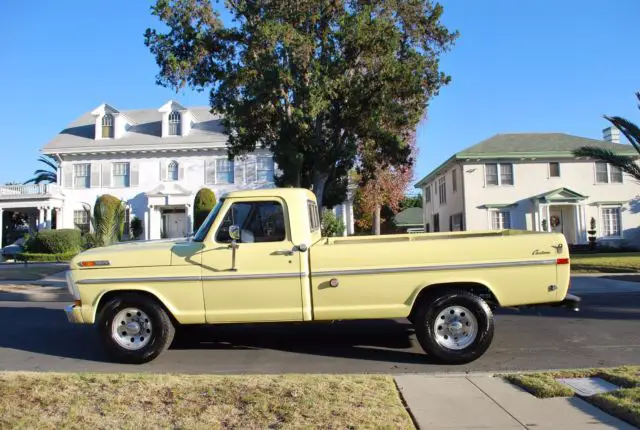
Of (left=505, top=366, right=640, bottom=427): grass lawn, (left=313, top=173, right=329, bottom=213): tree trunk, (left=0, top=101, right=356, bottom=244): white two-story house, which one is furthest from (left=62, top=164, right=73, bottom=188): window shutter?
(left=505, top=366, right=640, bottom=427): grass lawn

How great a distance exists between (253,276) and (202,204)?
23047mm

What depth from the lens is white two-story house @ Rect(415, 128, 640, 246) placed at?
2852cm

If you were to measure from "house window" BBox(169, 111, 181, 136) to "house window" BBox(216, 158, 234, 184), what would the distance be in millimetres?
3422

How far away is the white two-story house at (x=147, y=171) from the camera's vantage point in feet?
100

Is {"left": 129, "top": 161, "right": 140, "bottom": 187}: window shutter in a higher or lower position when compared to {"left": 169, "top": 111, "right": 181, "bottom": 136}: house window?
lower

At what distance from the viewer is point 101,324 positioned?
6.44 meters

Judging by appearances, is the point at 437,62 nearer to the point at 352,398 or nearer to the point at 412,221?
the point at 352,398

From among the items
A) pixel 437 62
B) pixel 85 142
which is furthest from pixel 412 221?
pixel 437 62

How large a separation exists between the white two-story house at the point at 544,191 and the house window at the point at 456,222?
1.01 meters

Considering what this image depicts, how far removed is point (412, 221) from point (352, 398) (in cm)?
5204

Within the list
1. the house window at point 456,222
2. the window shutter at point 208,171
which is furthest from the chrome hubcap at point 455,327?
the window shutter at point 208,171

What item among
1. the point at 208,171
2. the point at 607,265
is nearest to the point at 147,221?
the point at 208,171

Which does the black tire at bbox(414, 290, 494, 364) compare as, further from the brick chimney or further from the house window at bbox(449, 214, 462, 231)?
the brick chimney

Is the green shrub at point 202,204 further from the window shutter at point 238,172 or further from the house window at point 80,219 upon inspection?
the house window at point 80,219
